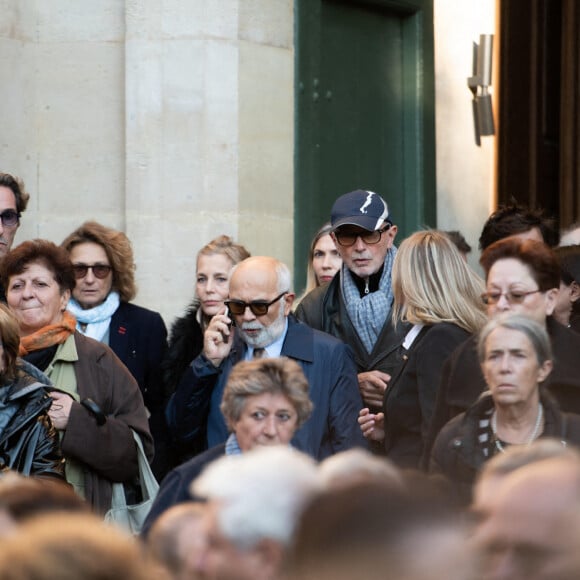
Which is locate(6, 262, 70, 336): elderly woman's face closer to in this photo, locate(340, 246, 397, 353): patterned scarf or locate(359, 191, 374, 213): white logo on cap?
locate(340, 246, 397, 353): patterned scarf

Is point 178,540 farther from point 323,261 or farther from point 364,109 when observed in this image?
point 364,109

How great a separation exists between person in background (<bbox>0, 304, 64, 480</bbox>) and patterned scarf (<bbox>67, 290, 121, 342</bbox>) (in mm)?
1341

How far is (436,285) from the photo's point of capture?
6.66 m

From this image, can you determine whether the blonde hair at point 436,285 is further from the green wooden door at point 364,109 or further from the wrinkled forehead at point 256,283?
the green wooden door at point 364,109

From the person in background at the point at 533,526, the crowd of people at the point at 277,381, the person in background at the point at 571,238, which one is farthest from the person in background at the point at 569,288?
the person in background at the point at 533,526

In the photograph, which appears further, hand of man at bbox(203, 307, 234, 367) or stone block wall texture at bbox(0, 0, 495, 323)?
stone block wall texture at bbox(0, 0, 495, 323)

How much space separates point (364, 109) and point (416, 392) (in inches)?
178

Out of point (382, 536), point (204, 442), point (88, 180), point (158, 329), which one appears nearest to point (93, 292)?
point (158, 329)

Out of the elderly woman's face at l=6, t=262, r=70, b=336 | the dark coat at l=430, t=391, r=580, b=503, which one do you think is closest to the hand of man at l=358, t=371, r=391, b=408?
the dark coat at l=430, t=391, r=580, b=503

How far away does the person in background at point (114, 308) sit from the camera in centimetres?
784

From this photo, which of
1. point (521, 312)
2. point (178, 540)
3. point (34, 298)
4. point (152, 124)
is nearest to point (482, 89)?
point (152, 124)

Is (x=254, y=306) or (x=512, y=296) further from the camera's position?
(x=254, y=306)

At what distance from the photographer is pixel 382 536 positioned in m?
2.69

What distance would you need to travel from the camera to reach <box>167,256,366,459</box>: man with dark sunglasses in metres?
6.76
